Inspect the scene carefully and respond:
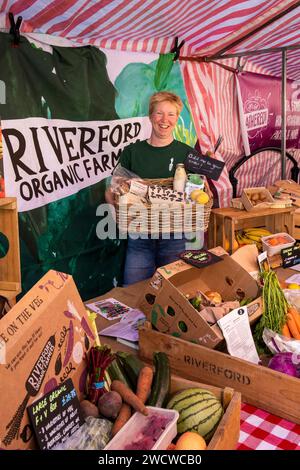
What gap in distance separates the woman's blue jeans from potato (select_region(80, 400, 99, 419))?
1.89 metres

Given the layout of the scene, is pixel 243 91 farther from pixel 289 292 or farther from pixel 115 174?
pixel 289 292

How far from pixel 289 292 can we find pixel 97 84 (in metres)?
2.03

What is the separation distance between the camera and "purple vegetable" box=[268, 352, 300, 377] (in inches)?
59.5

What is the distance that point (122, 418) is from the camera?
1.23m

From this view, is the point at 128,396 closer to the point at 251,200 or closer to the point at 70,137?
the point at 70,137

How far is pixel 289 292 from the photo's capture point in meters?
2.07

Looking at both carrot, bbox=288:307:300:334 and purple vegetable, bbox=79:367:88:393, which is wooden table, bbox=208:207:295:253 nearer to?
carrot, bbox=288:307:300:334

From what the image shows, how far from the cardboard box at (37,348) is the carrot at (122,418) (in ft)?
0.54

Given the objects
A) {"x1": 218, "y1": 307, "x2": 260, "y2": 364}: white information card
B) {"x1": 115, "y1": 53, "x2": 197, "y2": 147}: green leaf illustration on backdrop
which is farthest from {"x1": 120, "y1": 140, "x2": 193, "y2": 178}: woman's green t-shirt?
{"x1": 218, "y1": 307, "x2": 260, "y2": 364}: white information card

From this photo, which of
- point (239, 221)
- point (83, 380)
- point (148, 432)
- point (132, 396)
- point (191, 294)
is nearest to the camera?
point (148, 432)

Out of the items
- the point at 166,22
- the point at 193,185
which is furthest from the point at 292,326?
the point at 166,22

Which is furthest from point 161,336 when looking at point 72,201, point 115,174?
point 72,201

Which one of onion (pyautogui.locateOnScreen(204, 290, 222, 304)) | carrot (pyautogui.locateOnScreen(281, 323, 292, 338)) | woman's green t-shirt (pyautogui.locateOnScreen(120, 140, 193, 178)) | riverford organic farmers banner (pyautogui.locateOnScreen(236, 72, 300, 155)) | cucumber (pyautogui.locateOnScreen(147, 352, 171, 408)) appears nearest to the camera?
cucumber (pyautogui.locateOnScreen(147, 352, 171, 408))

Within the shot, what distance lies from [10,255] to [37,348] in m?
1.15
